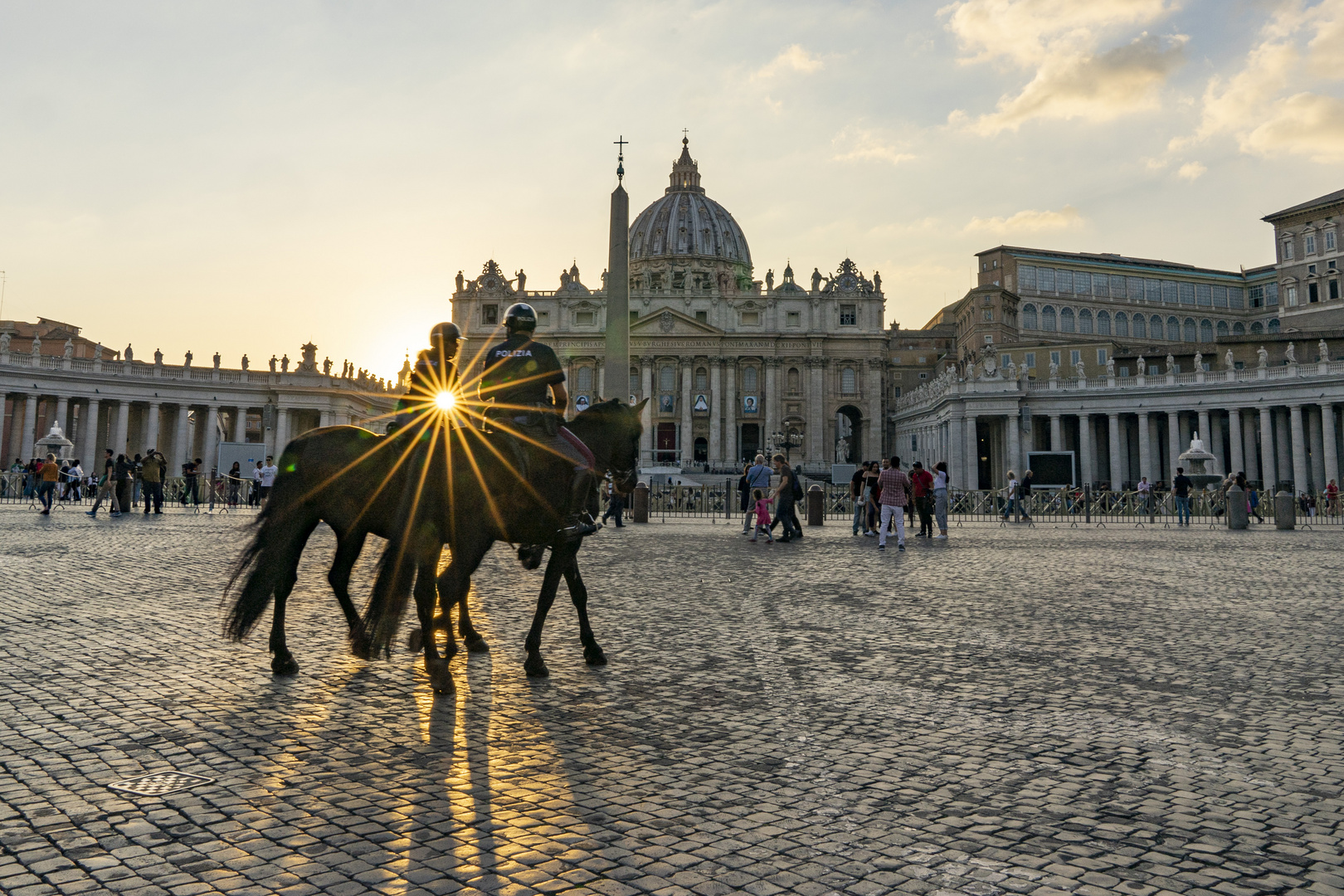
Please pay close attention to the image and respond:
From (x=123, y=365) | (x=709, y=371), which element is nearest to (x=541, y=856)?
(x=123, y=365)

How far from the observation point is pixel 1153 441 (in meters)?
53.8

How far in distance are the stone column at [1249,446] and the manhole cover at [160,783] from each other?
58681 mm

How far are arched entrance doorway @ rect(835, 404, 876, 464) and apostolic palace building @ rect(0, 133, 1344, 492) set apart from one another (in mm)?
233

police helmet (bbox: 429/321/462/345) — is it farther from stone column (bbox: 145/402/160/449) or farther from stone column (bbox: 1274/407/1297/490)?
stone column (bbox: 145/402/160/449)

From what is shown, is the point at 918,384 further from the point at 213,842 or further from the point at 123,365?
the point at 213,842

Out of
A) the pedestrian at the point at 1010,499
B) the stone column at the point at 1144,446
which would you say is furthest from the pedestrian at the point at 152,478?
the stone column at the point at 1144,446

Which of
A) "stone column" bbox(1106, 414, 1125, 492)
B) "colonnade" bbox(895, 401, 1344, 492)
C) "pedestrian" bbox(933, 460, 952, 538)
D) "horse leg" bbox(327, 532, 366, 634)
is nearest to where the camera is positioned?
"horse leg" bbox(327, 532, 366, 634)

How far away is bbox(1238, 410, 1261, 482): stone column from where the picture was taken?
51.6m

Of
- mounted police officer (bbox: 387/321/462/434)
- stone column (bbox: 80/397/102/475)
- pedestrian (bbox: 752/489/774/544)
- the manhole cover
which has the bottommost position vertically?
the manhole cover

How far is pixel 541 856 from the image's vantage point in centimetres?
309

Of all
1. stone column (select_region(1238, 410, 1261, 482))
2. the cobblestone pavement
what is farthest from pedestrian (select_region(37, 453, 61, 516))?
stone column (select_region(1238, 410, 1261, 482))

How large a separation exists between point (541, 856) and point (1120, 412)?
56823mm

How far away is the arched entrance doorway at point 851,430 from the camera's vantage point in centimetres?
8381

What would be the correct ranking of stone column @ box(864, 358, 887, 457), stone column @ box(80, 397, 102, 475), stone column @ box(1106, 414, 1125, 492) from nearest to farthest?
stone column @ box(1106, 414, 1125, 492) → stone column @ box(80, 397, 102, 475) → stone column @ box(864, 358, 887, 457)
